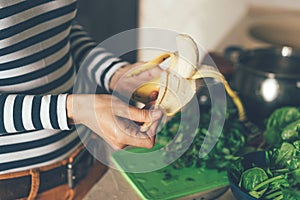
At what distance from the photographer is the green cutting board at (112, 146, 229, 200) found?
0.83 metres

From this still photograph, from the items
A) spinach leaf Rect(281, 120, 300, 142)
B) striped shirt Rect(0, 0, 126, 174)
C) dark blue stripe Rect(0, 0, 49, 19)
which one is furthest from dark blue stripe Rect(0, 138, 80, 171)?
spinach leaf Rect(281, 120, 300, 142)

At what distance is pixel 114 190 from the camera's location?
2.77 feet

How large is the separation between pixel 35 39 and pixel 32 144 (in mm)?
164

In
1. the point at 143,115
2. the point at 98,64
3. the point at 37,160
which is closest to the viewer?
the point at 143,115

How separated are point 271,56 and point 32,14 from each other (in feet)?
2.02

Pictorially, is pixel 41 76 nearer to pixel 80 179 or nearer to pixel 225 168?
pixel 80 179

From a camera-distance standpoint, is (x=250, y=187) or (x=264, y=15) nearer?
(x=250, y=187)

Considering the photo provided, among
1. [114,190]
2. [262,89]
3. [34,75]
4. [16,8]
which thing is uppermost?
[16,8]

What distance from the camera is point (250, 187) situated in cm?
75

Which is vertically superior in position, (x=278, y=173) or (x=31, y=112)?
(x=31, y=112)

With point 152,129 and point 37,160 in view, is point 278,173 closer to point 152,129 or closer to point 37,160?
point 152,129

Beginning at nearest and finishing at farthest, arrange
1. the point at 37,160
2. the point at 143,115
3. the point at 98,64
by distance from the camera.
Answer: the point at 143,115 → the point at 37,160 → the point at 98,64

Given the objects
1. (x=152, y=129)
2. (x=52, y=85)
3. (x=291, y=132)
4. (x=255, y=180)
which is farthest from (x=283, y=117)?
(x=52, y=85)

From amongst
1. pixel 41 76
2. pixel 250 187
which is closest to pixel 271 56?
pixel 250 187
